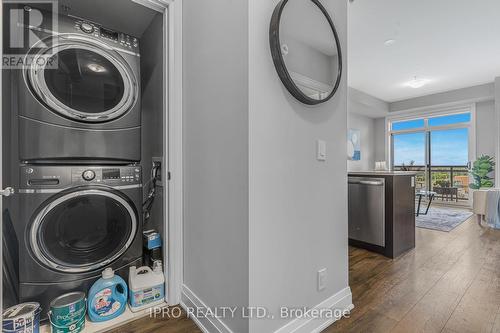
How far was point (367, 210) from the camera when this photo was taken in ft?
8.56

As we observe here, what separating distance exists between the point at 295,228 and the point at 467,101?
636cm

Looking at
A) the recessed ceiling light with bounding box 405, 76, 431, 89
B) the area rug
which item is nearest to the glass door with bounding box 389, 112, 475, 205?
the area rug

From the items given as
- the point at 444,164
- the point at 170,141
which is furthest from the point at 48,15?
the point at 444,164

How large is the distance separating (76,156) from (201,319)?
1.28m

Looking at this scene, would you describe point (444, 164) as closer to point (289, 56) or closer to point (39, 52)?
point (289, 56)

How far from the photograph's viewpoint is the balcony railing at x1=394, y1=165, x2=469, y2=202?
574 centimetres

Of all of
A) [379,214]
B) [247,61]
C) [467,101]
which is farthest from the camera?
[467,101]

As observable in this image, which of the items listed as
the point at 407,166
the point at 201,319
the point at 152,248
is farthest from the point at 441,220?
the point at 152,248

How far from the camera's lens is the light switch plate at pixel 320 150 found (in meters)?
1.39

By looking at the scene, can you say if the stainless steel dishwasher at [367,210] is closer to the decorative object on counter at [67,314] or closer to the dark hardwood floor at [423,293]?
the dark hardwood floor at [423,293]

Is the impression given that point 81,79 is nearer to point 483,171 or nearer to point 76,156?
point 76,156

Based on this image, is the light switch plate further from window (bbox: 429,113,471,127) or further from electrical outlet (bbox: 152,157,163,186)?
window (bbox: 429,113,471,127)

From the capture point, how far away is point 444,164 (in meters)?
6.03

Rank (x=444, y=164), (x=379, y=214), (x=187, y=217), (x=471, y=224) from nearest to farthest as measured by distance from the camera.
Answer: (x=187, y=217) < (x=379, y=214) < (x=471, y=224) < (x=444, y=164)
